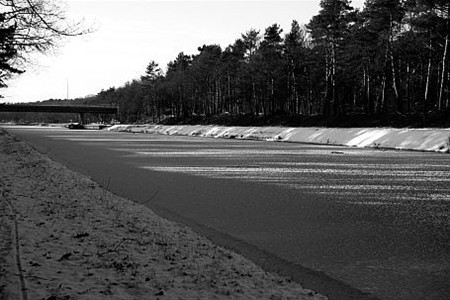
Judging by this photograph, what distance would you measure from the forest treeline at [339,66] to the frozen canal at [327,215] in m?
23.2

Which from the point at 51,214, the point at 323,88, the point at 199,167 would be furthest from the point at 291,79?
the point at 51,214

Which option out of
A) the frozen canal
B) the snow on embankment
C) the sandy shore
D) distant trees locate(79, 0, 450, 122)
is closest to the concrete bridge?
distant trees locate(79, 0, 450, 122)

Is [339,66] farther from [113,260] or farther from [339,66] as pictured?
[113,260]

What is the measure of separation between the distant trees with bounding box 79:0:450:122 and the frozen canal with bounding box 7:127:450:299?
2351 cm

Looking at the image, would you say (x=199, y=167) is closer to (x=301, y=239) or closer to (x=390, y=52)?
(x=301, y=239)

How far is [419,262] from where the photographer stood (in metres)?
5.48

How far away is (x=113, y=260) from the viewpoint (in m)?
5.05

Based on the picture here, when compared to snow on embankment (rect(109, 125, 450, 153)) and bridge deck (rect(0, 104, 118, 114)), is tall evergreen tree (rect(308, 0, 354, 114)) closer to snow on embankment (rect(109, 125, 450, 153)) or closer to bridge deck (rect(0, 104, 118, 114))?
snow on embankment (rect(109, 125, 450, 153))

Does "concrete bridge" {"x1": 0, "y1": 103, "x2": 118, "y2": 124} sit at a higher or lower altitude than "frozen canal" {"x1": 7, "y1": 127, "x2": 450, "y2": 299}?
higher

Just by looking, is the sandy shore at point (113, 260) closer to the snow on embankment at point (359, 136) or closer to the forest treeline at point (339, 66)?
the snow on embankment at point (359, 136)

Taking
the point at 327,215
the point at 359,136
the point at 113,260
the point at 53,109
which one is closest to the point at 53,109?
the point at 53,109

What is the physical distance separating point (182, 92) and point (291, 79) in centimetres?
3690

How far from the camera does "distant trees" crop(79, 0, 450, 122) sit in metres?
40.6

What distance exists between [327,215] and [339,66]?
4434 cm
